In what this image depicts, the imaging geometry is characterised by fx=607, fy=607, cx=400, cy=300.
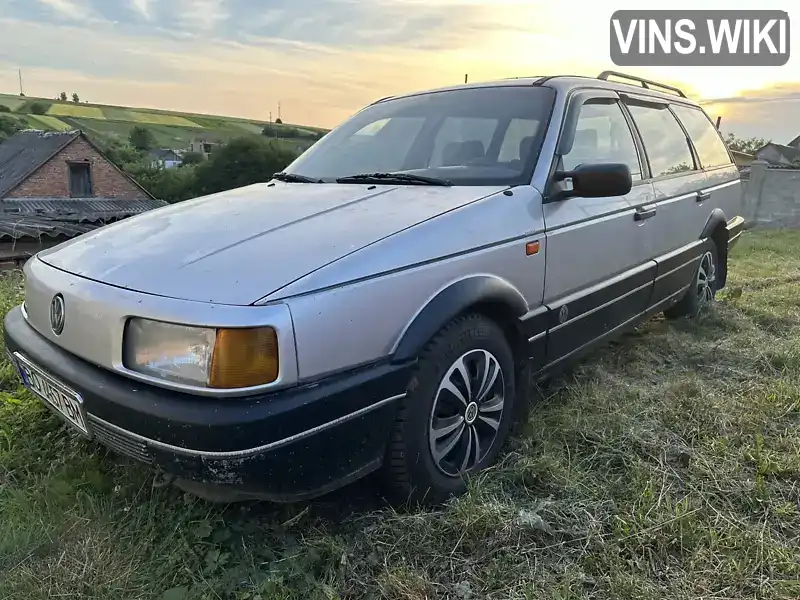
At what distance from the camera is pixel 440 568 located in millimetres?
1918

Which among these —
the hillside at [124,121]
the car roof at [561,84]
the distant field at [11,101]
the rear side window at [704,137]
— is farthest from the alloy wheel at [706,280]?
the distant field at [11,101]

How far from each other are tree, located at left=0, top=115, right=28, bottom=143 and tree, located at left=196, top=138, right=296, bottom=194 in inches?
840

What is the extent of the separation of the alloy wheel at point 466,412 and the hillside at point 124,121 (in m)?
58.3

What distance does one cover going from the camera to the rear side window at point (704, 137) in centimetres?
454

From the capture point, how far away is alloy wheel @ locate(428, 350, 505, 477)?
7.26ft

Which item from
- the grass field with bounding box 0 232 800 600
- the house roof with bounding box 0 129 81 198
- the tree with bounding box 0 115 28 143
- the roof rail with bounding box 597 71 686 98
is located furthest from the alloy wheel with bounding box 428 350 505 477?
the tree with bounding box 0 115 28 143

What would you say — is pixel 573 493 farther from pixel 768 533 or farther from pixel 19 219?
pixel 19 219

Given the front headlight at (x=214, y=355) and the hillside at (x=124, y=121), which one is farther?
the hillside at (x=124, y=121)

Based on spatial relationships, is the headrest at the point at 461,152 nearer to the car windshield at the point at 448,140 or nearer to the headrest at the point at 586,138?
the car windshield at the point at 448,140

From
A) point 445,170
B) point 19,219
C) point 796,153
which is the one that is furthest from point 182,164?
point 445,170

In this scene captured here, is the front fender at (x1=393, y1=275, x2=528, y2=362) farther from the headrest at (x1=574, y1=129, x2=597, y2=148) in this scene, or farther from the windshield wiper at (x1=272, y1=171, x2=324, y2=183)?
the windshield wiper at (x1=272, y1=171, x2=324, y2=183)

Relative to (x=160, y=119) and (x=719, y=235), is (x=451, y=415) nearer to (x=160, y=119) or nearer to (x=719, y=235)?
(x=719, y=235)

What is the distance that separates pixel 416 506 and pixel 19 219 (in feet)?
74.6

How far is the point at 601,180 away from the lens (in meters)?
2.62
